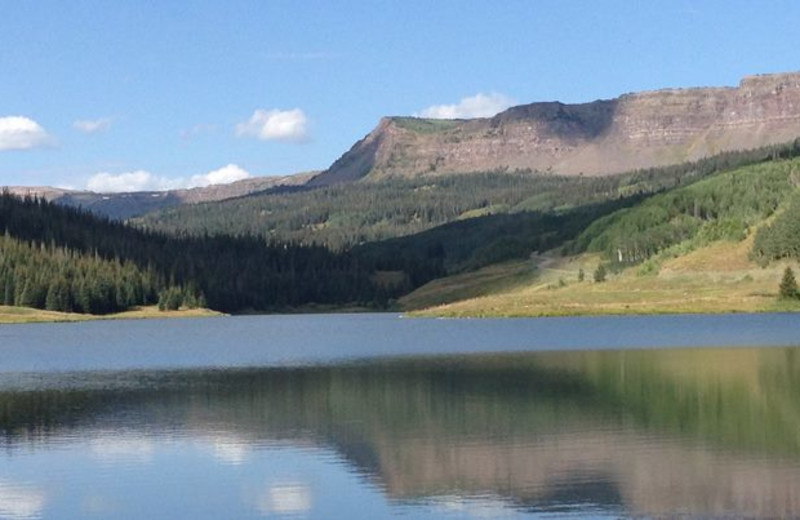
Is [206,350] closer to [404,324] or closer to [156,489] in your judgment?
[404,324]

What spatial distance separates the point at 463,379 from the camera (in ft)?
283

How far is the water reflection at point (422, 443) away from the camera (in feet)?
141

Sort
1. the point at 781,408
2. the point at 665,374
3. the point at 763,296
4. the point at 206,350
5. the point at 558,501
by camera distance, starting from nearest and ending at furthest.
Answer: the point at 558,501 → the point at 781,408 → the point at 665,374 → the point at 206,350 → the point at 763,296

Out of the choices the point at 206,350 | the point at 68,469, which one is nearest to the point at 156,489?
the point at 68,469

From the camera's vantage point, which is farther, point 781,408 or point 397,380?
point 397,380

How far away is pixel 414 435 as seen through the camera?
58.3 metres

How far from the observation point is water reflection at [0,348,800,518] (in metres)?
43.1

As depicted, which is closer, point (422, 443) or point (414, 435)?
point (422, 443)

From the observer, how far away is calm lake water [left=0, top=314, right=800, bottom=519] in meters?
43.1

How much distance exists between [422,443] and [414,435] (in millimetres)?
2642

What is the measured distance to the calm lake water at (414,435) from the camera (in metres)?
43.1

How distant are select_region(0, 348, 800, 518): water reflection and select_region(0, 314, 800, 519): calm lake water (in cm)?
14

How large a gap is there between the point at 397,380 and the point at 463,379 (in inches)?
167

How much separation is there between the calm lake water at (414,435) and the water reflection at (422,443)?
0.45ft
